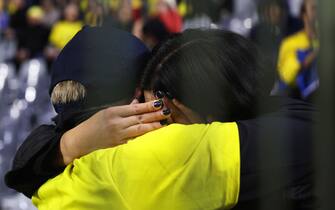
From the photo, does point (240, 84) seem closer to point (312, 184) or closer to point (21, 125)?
point (312, 184)

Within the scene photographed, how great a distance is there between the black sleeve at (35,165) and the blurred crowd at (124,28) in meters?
0.40

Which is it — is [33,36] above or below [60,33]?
below

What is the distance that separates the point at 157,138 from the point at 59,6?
11.9 ft

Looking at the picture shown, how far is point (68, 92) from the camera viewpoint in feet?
4.47

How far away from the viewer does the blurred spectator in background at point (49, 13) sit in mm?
5023

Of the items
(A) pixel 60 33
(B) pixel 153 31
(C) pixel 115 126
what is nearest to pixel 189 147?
(C) pixel 115 126

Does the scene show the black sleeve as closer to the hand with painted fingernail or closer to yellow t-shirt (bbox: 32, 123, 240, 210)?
the hand with painted fingernail

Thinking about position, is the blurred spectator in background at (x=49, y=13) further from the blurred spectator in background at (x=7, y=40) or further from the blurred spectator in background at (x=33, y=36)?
the blurred spectator in background at (x=7, y=40)

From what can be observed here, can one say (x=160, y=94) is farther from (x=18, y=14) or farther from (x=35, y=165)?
(x=18, y=14)

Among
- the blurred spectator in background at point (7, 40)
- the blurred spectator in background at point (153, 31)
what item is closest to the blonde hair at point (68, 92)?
the blurred spectator in background at point (153, 31)

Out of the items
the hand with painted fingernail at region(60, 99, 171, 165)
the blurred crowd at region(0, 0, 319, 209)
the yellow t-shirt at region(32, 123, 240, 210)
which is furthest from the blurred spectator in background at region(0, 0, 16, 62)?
the yellow t-shirt at region(32, 123, 240, 210)

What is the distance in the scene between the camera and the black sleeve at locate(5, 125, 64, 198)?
1.31 m

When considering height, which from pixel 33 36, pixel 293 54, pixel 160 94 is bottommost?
pixel 33 36

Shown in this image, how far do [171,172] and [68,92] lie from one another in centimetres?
34
